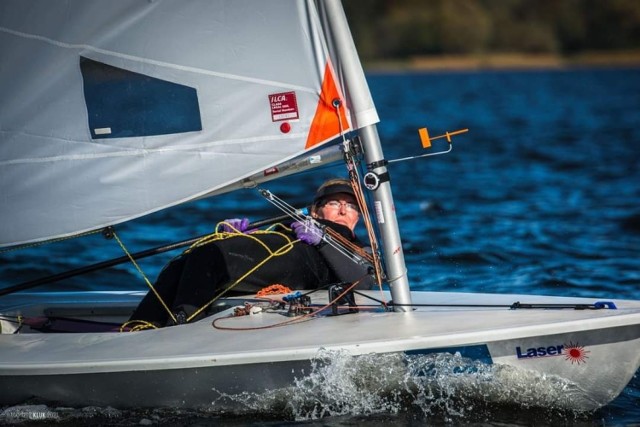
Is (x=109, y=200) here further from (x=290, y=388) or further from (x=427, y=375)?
(x=427, y=375)

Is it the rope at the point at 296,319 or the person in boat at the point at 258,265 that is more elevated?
the person in boat at the point at 258,265

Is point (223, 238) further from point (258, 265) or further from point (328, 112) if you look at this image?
point (328, 112)

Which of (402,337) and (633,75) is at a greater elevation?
(633,75)

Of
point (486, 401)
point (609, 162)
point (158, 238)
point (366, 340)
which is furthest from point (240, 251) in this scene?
point (609, 162)

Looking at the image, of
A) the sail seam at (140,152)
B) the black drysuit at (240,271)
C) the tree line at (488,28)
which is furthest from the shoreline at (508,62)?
the sail seam at (140,152)

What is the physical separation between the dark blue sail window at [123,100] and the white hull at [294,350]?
95cm

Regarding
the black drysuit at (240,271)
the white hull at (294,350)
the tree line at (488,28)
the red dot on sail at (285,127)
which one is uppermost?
the tree line at (488,28)

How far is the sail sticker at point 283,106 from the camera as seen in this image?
16.4ft

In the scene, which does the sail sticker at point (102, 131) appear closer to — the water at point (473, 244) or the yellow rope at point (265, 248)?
the yellow rope at point (265, 248)

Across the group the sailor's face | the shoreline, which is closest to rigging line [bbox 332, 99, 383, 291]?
the sailor's face

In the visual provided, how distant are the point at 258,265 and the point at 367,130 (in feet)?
3.13

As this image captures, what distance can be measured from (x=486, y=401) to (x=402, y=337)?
516 millimetres

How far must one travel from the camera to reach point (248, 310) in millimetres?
5254

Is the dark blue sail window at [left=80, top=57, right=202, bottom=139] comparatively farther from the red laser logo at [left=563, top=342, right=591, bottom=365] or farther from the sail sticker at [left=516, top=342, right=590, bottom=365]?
the red laser logo at [left=563, top=342, right=591, bottom=365]
